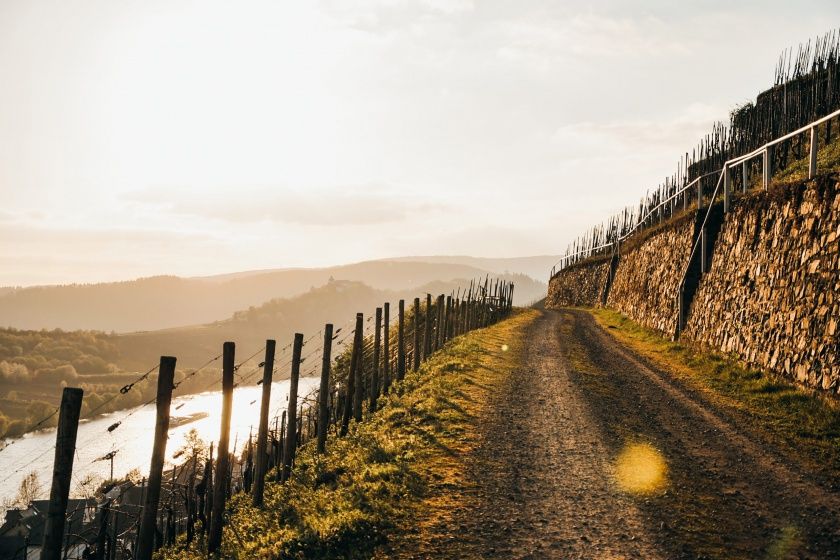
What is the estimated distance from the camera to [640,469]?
360 inches

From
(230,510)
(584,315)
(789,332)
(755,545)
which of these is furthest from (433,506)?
(584,315)

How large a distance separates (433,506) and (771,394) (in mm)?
9157

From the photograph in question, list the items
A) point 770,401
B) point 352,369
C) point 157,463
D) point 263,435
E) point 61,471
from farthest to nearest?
point 352,369 < point 770,401 < point 263,435 < point 157,463 < point 61,471

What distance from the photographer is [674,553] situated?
6.45 meters

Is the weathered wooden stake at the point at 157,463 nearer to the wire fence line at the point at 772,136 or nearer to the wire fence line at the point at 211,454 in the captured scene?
the wire fence line at the point at 211,454

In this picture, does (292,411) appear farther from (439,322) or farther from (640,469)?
(439,322)

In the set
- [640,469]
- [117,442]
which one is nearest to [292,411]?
[640,469]

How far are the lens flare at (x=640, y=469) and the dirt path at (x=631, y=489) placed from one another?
2 centimetres

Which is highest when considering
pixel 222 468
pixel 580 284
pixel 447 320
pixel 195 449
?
pixel 580 284

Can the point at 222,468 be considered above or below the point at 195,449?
above

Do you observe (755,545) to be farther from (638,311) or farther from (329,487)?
(638,311)

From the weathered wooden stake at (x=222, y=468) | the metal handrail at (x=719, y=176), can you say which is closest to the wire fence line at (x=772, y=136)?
the metal handrail at (x=719, y=176)

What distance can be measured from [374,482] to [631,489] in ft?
13.4

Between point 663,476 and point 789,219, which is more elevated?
point 789,219
